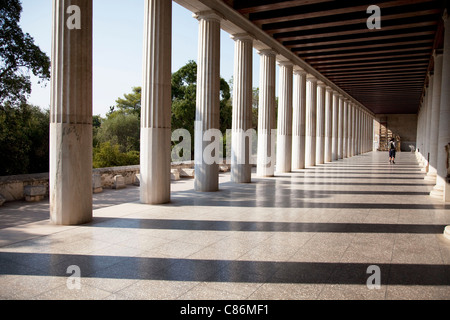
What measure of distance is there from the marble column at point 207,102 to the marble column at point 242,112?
12.5 ft

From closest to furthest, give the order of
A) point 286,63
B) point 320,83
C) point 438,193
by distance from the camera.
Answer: point 438,193 → point 286,63 → point 320,83

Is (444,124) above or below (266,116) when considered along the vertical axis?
below

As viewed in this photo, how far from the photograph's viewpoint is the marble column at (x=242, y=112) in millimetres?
21672

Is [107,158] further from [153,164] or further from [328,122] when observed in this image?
[328,122]

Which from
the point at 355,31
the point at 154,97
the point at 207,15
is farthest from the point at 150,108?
the point at 355,31

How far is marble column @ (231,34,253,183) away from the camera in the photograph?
21672mm

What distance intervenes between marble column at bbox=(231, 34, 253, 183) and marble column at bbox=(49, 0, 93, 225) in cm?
1214

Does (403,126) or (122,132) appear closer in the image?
(122,132)

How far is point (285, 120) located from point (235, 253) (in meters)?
22.9

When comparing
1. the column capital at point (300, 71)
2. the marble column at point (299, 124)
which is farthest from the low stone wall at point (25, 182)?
the column capital at point (300, 71)

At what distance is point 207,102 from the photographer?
58.6ft

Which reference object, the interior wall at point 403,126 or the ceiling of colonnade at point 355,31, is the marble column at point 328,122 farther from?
the interior wall at point 403,126

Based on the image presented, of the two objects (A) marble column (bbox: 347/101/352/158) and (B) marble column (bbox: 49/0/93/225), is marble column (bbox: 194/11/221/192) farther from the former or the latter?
(A) marble column (bbox: 347/101/352/158)
